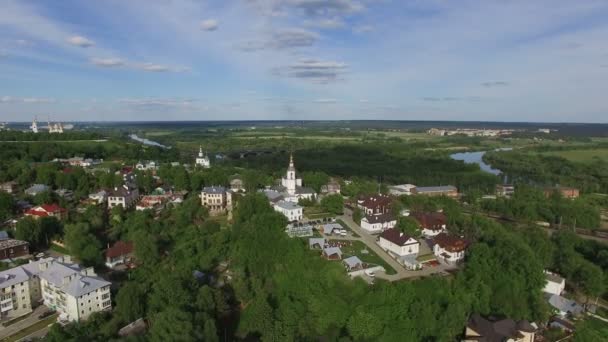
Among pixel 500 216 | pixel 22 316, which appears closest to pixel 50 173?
pixel 22 316

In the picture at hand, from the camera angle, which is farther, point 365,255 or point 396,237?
point 396,237

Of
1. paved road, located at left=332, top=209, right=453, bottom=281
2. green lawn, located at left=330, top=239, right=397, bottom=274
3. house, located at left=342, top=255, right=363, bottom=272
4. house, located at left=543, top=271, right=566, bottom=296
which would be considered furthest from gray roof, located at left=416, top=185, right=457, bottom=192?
house, located at left=342, top=255, right=363, bottom=272

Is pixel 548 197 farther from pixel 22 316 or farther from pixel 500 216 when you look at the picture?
pixel 22 316

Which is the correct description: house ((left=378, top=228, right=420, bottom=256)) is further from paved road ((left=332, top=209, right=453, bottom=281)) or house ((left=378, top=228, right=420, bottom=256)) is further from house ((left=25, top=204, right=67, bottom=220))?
house ((left=25, top=204, right=67, bottom=220))

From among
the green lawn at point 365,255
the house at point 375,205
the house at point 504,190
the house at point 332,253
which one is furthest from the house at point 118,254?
the house at point 504,190

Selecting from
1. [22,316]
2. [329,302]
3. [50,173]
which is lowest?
[22,316]

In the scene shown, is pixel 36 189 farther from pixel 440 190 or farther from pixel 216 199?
pixel 440 190

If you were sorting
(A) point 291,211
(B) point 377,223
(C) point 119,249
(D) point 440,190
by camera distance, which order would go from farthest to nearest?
1. (D) point 440,190
2. (A) point 291,211
3. (B) point 377,223
4. (C) point 119,249

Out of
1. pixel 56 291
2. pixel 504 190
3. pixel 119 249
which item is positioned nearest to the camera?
pixel 56 291

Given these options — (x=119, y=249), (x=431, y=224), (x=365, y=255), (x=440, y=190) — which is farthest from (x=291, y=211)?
(x=440, y=190)
